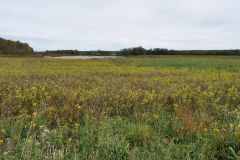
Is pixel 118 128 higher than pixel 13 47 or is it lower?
higher

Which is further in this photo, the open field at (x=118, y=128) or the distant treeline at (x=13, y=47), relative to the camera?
the distant treeline at (x=13, y=47)

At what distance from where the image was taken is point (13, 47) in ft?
324

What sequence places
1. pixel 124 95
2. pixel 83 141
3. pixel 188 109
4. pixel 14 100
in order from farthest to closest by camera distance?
1. pixel 124 95
2. pixel 14 100
3. pixel 188 109
4. pixel 83 141

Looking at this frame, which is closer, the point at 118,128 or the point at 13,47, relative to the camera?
the point at 118,128

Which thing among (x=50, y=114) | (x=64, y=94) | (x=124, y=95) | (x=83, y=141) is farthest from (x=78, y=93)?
(x=83, y=141)

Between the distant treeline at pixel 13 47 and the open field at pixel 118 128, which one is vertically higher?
the open field at pixel 118 128

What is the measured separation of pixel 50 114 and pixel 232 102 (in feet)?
13.8

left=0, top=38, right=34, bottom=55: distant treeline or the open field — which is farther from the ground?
the open field

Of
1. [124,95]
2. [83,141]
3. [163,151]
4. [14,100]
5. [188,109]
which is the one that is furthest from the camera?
[124,95]

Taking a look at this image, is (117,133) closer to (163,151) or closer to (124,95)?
(163,151)

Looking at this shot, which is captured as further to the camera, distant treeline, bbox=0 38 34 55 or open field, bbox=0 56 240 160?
distant treeline, bbox=0 38 34 55

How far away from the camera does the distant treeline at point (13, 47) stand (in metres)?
91.9

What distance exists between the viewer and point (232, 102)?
7.20 metres

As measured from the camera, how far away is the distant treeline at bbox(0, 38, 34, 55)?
91938mm
